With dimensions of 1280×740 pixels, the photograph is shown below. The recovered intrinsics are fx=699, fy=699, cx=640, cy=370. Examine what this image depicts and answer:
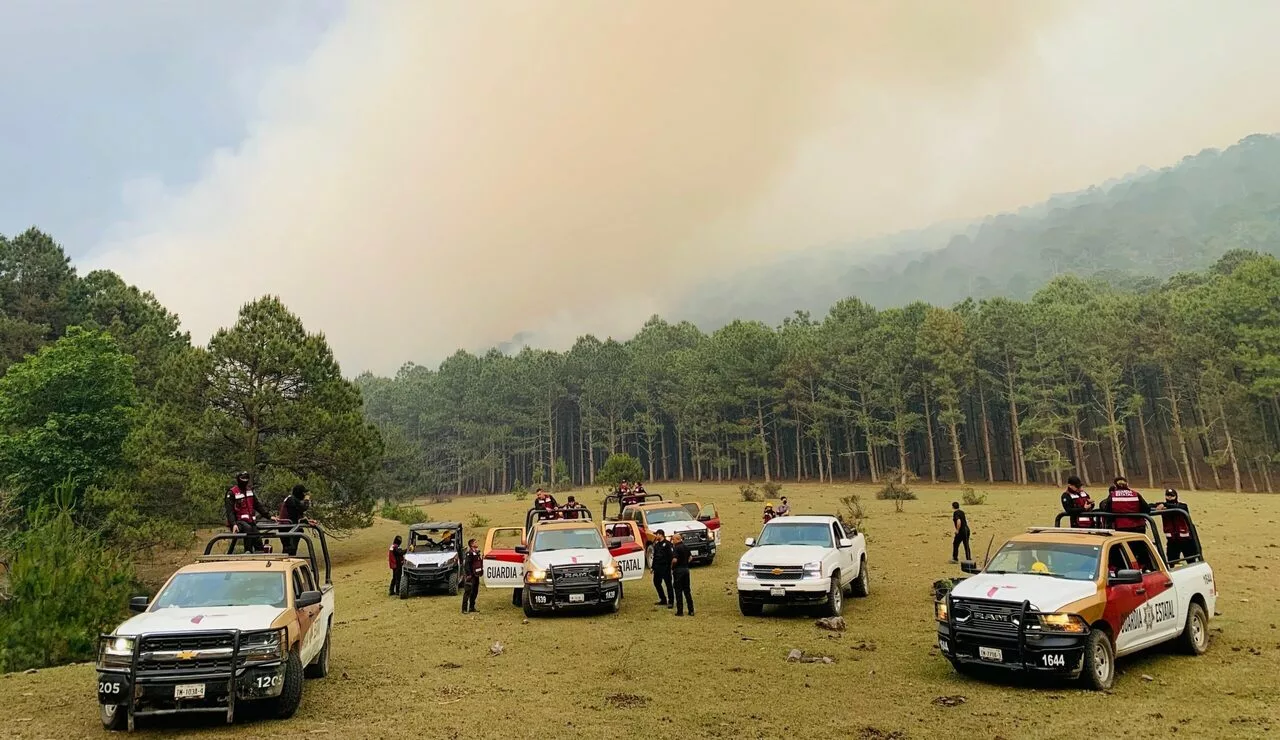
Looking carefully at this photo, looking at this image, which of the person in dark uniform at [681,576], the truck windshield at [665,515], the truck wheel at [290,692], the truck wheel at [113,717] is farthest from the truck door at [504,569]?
the truck wheel at [113,717]

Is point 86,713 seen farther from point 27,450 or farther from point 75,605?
point 27,450

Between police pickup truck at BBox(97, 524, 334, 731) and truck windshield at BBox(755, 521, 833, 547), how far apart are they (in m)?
9.56

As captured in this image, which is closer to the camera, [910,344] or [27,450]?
[27,450]

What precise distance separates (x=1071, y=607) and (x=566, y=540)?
34.1 ft

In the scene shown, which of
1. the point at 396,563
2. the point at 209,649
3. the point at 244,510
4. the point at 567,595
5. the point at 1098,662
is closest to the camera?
the point at 209,649

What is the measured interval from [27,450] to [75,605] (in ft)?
76.2

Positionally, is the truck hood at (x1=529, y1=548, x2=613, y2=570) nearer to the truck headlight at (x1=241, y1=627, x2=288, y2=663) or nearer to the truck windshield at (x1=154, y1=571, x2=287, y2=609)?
the truck windshield at (x1=154, y1=571, x2=287, y2=609)

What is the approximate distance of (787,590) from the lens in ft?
44.9

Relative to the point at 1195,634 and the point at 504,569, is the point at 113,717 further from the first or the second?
the point at 1195,634

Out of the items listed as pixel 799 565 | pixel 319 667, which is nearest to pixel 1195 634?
pixel 799 565

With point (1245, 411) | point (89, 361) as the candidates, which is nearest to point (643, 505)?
point (89, 361)

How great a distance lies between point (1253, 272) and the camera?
5325 cm

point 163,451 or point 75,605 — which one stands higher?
point 163,451

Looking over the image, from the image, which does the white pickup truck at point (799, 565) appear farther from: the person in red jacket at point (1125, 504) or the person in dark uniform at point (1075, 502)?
the person in red jacket at point (1125, 504)
